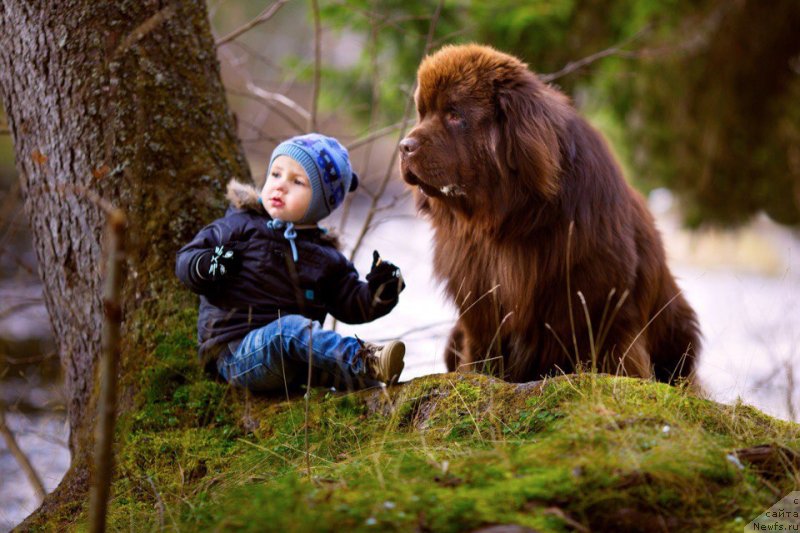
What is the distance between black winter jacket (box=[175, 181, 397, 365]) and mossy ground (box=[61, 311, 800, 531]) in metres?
0.28

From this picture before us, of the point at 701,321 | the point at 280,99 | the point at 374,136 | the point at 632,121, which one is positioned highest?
the point at 280,99

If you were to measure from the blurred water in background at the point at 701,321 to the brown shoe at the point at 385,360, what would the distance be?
647mm

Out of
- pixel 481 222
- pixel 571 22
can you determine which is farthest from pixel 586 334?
pixel 571 22

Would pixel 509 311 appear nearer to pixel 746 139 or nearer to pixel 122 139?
pixel 122 139

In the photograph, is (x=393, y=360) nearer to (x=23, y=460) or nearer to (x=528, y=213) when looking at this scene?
(x=528, y=213)

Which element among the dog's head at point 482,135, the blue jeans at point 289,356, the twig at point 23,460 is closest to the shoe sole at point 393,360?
the blue jeans at point 289,356

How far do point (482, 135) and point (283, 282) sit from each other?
123 cm

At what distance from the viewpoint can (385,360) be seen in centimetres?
321

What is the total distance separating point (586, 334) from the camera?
3.84 metres

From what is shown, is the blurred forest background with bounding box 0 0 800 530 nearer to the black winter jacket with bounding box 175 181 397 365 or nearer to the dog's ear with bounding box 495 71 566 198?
the dog's ear with bounding box 495 71 566 198

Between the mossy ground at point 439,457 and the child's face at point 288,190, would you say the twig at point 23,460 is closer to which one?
the mossy ground at point 439,457

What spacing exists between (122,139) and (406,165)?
4.64 feet

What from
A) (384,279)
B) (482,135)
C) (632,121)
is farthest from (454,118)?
(632,121)

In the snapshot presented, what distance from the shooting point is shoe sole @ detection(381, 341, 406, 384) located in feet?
10.5
